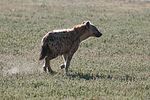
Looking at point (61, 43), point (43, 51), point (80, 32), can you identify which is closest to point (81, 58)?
point (80, 32)

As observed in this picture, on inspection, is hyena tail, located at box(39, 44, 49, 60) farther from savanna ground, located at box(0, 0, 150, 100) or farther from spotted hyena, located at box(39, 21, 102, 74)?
savanna ground, located at box(0, 0, 150, 100)

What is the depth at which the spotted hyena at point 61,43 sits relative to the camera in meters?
14.6

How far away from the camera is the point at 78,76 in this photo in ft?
45.9

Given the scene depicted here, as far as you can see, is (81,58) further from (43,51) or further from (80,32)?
(43,51)

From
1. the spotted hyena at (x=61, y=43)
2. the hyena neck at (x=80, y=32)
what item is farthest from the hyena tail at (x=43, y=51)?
the hyena neck at (x=80, y=32)

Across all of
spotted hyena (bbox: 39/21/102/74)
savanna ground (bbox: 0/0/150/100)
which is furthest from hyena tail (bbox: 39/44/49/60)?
savanna ground (bbox: 0/0/150/100)

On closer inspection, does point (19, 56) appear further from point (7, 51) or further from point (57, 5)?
point (57, 5)

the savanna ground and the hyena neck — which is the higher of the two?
the hyena neck

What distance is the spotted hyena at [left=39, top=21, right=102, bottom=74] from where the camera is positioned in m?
14.6

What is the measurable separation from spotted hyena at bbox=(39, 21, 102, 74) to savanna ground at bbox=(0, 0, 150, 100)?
445mm

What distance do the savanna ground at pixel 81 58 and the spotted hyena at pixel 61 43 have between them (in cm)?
45

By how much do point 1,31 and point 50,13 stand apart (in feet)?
37.7

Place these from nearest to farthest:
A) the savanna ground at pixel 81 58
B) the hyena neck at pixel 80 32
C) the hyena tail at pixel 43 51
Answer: the savanna ground at pixel 81 58
the hyena tail at pixel 43 51
the hyena neck at pixel 80 32

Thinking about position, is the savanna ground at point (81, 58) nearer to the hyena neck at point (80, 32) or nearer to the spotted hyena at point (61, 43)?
the spotted hyena at point (61, 43)
